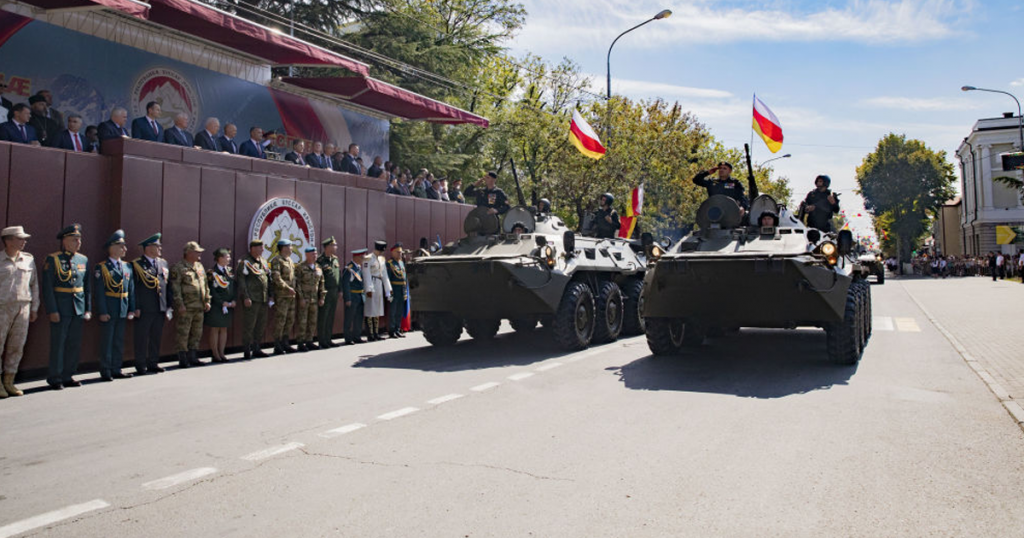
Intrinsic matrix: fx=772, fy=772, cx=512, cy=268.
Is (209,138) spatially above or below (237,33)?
below

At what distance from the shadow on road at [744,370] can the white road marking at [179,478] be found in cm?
428

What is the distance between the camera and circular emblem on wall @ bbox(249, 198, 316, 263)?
39.8 feet

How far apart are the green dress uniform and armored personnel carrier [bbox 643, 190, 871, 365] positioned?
5.75 metres

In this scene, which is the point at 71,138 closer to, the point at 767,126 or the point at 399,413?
the point at 399,413

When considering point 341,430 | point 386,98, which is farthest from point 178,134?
point 341,430

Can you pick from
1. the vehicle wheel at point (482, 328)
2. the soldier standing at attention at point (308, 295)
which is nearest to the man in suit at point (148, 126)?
the soldier standing at attention at point (308, 295)

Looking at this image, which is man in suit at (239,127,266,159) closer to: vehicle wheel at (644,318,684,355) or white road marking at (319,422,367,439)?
vehicle wheel at (644,318,684,355)

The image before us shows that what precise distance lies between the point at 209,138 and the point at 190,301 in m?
3.37

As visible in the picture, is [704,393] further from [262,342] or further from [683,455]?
[262,342]

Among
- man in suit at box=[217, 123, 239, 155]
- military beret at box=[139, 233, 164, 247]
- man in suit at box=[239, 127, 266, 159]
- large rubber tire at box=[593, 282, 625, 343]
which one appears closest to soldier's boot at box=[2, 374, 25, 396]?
military beret at box=[139, 233, 164, 247]

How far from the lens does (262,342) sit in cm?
1179

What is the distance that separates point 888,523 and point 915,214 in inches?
2640

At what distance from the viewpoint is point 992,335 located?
12.7m

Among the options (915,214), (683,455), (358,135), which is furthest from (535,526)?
(915,214)
